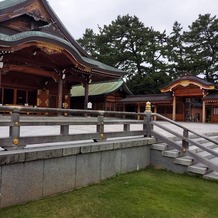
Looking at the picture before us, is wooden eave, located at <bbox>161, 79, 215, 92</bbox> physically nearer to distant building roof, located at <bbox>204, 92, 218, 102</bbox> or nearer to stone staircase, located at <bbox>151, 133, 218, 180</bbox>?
distant building roof, located at <bbox>204, 92, 218, 102</bbox>

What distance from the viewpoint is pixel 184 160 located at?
6914 millimetres

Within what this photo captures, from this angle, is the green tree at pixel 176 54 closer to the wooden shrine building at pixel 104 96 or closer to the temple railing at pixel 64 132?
the wooden shrine building at pixel 104 96

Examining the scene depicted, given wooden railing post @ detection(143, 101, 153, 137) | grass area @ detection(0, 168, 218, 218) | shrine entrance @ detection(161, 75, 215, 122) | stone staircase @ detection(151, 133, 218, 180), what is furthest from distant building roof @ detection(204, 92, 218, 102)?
grass area @ detection(0, 168, 218, 218)

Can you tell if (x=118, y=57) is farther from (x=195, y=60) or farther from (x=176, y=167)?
(x=176, y=167)

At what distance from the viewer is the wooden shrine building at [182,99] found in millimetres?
22531

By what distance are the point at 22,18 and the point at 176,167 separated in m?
13.1

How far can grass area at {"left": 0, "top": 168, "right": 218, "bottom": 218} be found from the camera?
4.32 metres

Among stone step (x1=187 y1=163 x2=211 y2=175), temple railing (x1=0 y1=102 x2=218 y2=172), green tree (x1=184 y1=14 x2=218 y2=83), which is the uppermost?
green tree (x1=184 y1=14 x2=218 y2=83)

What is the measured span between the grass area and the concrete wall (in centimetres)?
17

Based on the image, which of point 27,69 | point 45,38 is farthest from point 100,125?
point 27,69

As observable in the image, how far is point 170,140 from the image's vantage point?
7453 millimetres

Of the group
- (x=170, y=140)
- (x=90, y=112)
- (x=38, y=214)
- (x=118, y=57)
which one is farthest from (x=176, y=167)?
A: (x=118, y=57)

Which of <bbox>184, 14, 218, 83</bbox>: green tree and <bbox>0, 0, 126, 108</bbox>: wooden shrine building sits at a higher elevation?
<bbox>184, 14, 218, 83</bbox>: green tree

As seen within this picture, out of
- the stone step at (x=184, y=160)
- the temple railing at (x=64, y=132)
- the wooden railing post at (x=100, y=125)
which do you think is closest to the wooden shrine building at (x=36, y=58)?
the temple railing at (x=64, y=132)
